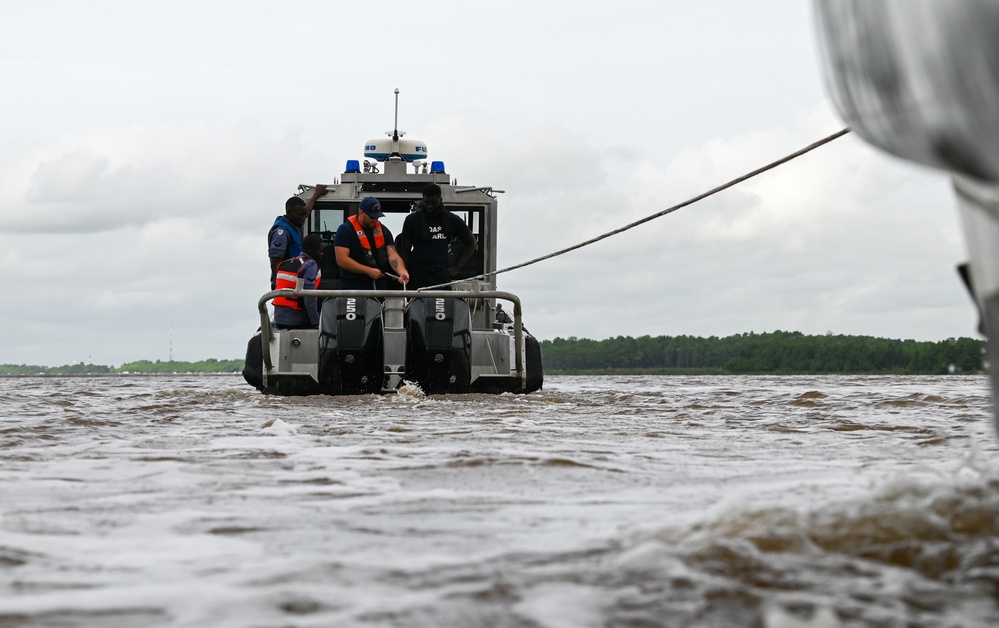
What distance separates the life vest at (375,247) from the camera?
10398 mm

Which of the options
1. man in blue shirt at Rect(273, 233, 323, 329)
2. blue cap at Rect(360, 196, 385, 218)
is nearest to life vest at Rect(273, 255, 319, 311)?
man in blue shirt at Rect(273, 233, 323, 329)

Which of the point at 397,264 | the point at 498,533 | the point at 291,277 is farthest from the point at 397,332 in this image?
the point at 498,533

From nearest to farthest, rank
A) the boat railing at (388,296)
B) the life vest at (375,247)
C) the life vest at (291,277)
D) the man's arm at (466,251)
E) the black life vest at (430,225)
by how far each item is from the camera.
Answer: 1. the boat railing at (388,296)
2. the life vest at (291,277)
3. the life vest at (375,247)
4. the black life vest at (430,225)
5. the man's arm at (466,251)

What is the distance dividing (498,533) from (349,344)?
22.5ft

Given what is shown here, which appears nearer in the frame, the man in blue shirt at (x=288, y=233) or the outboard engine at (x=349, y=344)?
the outboard engine at (x=349, y=344)

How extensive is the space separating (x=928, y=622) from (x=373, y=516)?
1571mm

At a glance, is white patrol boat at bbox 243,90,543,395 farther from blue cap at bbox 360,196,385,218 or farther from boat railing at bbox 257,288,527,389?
blue cap at bbox 360,196,385,218

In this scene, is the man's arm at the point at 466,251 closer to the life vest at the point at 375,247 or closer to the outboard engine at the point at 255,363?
the life vest at the point at 375,247

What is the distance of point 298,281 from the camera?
33.7 ft

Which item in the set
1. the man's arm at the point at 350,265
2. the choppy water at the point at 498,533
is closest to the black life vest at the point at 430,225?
the man's arm at the point at 350,265

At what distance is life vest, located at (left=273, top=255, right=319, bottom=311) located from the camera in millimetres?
10297

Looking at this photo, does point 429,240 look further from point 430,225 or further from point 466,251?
point 466,251

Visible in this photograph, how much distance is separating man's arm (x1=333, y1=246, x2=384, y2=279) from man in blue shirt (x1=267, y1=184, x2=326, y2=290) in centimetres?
43

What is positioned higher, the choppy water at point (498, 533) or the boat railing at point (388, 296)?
the boat railing at point (388, 296)
